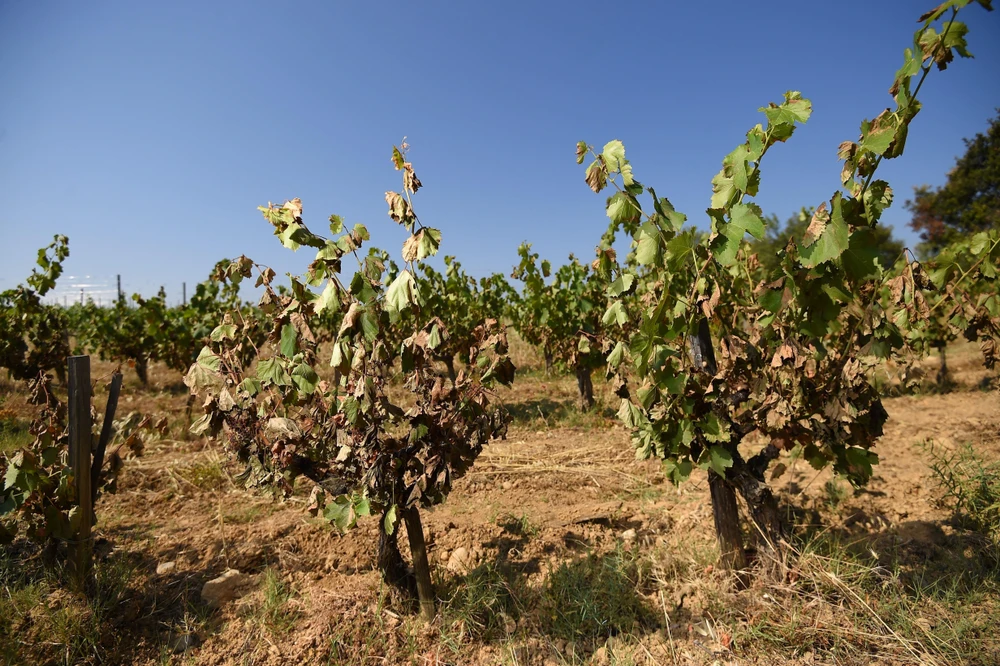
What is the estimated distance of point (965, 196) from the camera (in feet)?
68.7

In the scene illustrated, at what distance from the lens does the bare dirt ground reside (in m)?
2.06

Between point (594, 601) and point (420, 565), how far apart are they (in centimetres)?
83

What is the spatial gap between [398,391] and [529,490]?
4623 mm

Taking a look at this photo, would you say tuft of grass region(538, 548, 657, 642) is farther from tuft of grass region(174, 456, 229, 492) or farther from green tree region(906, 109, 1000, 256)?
green tree region(906, 109, 1000, 256)

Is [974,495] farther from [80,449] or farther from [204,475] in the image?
[204,475]

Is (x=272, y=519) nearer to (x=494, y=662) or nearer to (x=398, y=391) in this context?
(x=494, y=662)

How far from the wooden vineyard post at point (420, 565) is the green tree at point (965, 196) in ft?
80.5

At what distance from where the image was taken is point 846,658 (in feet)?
6.09

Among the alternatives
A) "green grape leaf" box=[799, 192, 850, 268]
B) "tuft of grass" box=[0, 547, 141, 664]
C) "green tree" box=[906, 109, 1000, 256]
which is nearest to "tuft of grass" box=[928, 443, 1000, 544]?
"green grape leaf" box=[799, 192, 850, 268]

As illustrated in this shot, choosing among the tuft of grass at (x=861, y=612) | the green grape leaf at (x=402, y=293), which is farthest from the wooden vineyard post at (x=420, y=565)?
the tuft of grass at (x=861, y=612)

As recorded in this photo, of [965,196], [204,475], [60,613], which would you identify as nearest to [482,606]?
[60,613]

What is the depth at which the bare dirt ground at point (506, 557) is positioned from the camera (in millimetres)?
2059

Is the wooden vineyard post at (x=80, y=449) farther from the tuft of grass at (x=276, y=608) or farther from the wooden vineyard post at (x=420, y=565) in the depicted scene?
the wooden vineyard post at (x=420, y=565)

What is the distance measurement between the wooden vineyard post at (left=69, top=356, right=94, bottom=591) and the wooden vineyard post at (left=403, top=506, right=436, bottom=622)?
5.87ft
